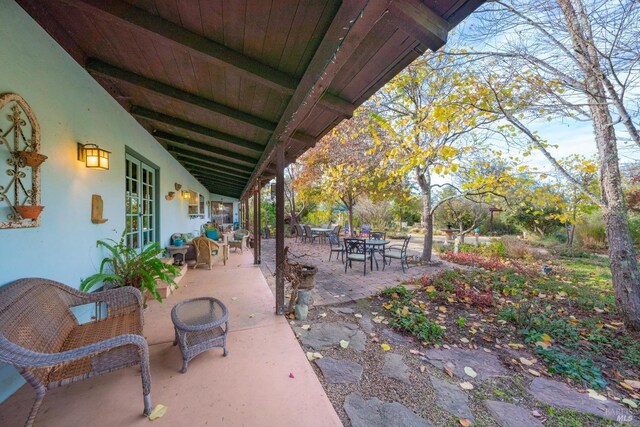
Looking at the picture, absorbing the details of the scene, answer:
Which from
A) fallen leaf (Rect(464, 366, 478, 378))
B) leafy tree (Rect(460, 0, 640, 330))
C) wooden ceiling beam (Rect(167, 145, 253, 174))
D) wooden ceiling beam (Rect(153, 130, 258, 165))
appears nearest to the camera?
fallen leaf (Rect(464, 366, 478, 378))

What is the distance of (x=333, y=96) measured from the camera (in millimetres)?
2264

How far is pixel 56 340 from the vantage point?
5.21ft

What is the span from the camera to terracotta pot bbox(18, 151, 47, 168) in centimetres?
162

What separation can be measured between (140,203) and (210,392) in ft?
11.3

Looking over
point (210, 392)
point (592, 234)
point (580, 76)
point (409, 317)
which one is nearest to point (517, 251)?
point (592, 234)

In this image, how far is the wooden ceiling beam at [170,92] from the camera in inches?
95.5

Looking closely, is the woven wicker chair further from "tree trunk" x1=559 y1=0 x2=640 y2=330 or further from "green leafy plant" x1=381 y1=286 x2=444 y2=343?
"tree trunk" x1=559 y1=0 x2=640 y2=330

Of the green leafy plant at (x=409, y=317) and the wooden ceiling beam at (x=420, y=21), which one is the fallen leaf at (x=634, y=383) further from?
the wooden ceiling beam at (x=420, y=21)

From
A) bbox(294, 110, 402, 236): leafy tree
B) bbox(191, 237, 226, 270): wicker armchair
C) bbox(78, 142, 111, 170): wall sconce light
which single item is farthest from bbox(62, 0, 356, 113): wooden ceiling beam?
bbox(191, 237, 226, 270): wicker armchair

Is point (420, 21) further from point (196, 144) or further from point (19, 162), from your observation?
point (196, 144)

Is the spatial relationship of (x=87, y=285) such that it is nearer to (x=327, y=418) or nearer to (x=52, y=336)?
(x=52, y=336)

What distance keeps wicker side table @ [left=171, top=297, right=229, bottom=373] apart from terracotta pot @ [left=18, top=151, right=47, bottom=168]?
4.79ft

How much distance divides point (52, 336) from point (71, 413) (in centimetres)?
51

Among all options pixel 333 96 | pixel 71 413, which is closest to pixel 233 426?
pixel 71 413
